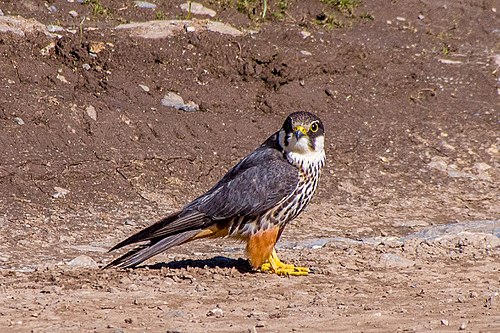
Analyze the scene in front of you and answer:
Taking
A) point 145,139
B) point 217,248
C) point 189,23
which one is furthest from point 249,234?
point 189,23

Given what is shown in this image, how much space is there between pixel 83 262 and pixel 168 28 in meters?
4.38

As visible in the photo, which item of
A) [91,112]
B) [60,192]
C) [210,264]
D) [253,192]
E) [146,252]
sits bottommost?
[60,192]

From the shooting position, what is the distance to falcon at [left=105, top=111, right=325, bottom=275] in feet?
23.8

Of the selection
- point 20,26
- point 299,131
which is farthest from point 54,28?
point 299,131

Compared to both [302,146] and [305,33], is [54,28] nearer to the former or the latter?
[305,33]

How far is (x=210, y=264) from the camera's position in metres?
7.57

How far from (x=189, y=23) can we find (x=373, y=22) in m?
2.55

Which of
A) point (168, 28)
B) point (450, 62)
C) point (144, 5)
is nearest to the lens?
Result: point (168, 28)

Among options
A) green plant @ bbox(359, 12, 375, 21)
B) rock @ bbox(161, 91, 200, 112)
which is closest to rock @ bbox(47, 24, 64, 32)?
rock @ bbox(161, 91, 200, 112)

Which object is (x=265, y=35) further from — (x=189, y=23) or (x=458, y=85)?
(x=458, y=85)

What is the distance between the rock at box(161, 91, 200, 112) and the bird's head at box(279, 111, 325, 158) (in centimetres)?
333

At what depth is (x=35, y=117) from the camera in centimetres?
982

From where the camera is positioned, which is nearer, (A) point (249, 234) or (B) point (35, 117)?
(A) point (249, 234)

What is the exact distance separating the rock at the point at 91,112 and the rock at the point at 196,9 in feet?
7.30
